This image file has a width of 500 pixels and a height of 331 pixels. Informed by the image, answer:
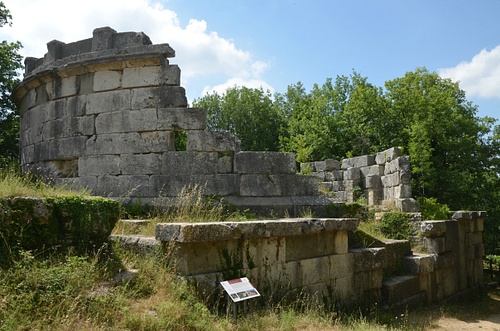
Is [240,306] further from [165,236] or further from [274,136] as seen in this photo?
[274,136]

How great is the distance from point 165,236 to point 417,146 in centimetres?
1750

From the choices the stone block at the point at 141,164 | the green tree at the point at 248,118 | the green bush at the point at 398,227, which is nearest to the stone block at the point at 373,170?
the green bush at the point at 398,227

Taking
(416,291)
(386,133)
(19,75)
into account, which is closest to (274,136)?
(386,133)

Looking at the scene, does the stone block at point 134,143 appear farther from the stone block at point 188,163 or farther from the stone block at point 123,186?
the stone block at point 123,186

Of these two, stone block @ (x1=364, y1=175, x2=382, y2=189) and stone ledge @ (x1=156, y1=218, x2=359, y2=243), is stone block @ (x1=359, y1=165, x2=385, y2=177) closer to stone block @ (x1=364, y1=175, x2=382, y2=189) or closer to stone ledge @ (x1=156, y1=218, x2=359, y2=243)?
stone block @ (x1=364, y1=175, x2=382, y2=189)

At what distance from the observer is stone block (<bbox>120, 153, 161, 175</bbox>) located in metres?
8.22

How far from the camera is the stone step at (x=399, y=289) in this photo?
8.19 metres

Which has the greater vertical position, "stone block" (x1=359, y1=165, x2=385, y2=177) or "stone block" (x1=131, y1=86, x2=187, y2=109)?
"stone block" (x1=131, y1=86, x2=187, y2=109)

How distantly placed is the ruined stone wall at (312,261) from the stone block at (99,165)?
10.8 ft

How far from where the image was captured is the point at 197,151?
8211 mm

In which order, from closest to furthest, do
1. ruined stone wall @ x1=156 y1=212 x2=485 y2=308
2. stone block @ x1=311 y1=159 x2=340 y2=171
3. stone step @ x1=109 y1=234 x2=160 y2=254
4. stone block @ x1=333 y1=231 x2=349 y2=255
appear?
1. ruined stone wall @ x1=156 y1=212 x2=485 y2=308
2. stone step @ x1=109 y1=234 x2=160 y2=254
3. stone block @ x1=333 y1=231 x2=349 y2=255
4. stone block @ x1=311 y1=159 x2=340 y2=171

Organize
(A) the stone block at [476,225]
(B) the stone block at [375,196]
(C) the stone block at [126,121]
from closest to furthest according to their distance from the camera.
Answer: (C) the stone block at [126,121] < (A) the stone block at [476,225] < (B) the stone block at [375,196]

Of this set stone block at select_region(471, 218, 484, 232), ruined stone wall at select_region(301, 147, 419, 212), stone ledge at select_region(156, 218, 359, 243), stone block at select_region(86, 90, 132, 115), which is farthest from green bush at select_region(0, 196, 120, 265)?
stone block at select_region(471, 218, 484, 232)

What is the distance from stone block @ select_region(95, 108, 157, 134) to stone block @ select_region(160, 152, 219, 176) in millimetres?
695
